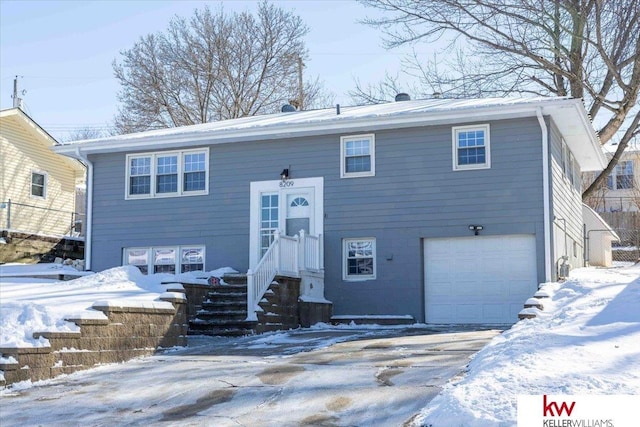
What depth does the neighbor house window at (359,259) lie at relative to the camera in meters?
19.0

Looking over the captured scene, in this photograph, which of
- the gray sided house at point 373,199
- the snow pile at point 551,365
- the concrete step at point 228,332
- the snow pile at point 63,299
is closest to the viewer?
the snow pile at point 551,365

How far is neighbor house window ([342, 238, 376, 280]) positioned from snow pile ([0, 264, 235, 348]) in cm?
279

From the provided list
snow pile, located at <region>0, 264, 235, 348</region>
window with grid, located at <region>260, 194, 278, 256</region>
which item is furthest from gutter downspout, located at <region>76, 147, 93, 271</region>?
window with grid, located at <region>260, 194, 278, 256</region>

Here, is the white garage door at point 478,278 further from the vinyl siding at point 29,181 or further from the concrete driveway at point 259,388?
the vinyl siding at point 29,181

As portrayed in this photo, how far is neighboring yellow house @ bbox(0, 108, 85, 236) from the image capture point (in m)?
28.2

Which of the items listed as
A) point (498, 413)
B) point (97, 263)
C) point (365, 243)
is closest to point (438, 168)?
point (365, 243)

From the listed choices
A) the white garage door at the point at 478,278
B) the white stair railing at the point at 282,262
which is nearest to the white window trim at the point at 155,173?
the white stair railing at the point at 282,262

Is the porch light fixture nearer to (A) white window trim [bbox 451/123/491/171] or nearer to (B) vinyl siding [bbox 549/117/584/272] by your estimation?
(A) white window trim [bbox 451/123/491/171]

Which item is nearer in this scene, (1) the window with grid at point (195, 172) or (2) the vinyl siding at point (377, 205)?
(2) the vinyl siding at point (377, 205)

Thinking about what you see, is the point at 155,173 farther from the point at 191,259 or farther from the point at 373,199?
the point at 373,199

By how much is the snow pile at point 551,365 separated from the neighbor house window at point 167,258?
11.5m

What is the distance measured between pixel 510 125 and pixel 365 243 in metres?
4.29

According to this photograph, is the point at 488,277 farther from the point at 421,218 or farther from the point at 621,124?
the point at 621,124

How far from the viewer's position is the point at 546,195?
17.6m
